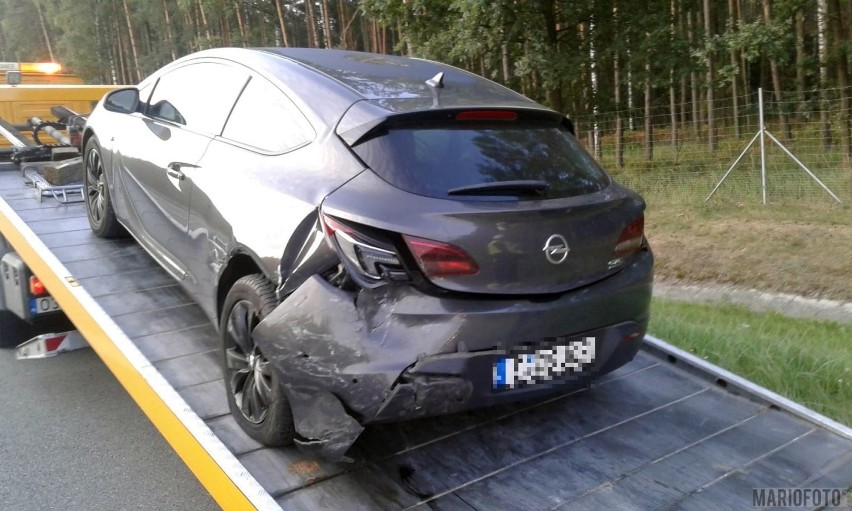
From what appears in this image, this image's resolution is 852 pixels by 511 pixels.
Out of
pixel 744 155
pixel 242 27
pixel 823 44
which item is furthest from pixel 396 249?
pixel 242 27

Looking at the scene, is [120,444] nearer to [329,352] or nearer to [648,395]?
[329,352]

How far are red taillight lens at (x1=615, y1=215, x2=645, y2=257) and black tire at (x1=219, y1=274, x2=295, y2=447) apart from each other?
1.45 metres

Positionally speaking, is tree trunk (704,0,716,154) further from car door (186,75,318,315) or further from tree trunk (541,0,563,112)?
car door (186,75,318,315)

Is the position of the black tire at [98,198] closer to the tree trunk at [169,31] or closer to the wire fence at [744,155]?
the wire fence at [744,155]

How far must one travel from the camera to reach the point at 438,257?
→ 8.66 ft

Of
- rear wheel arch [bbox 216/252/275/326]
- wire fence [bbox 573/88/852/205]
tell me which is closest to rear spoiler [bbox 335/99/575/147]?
rear wheel arch [bbox 216/252/275/326]

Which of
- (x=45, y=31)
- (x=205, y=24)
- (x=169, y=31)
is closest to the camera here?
(x=205, y=24)

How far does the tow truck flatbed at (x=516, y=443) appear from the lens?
2840 millimetres

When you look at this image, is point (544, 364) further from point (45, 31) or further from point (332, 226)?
point (45, 31)

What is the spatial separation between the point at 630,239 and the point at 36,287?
4226 millimetres

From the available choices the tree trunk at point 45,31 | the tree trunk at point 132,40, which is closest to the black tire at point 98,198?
the tree trunk at point 132,40

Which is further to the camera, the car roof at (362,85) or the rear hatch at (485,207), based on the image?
the car roof at (362,85)

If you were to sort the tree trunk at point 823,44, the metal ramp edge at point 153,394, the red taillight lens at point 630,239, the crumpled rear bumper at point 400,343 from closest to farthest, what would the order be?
the crumpled rear bumper at point 400,343 → the metal ramp edge at point 153,394 → the red taillight lens at point 630,239 → the tree trunk at point 823,44

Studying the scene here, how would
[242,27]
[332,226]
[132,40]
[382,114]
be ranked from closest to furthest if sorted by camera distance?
[332,226] → [382,114] → [242,27] → [132,40]
